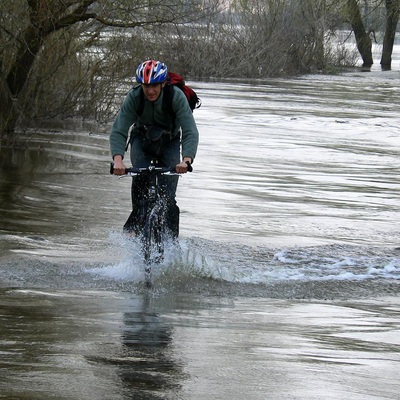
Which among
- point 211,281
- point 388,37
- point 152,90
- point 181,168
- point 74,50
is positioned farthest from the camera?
point 388,37

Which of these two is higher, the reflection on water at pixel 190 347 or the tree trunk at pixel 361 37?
the tree trunk at pixel 361 37

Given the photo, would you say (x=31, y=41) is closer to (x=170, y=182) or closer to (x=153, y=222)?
(x=170, y=182)

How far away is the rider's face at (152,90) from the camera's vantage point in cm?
817

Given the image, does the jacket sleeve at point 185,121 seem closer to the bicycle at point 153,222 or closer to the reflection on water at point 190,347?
the bicycle at point 153,222

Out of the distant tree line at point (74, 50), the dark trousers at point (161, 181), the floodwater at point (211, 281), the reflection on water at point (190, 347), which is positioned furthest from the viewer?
the distant tree line at point (74, 50)

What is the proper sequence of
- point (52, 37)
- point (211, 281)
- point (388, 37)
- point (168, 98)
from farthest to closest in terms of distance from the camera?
point (388, 37) → point (52, 37) → point (211, 281) → point (168, 98)

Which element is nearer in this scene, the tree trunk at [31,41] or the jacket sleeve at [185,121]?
the jacket sleeve at [185,121]

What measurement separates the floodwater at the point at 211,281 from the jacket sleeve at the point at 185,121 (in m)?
0.85

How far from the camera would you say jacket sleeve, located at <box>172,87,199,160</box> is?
8.30 metres

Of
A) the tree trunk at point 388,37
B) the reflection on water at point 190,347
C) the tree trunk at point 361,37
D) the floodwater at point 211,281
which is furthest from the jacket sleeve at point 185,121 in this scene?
the tree trunk at point 361,37

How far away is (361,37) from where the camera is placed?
5872 cm

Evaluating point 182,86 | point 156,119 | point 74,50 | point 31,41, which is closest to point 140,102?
point 156,119

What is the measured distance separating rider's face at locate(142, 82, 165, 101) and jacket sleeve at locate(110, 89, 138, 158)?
0.15 metres

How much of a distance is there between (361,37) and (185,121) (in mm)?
51727
